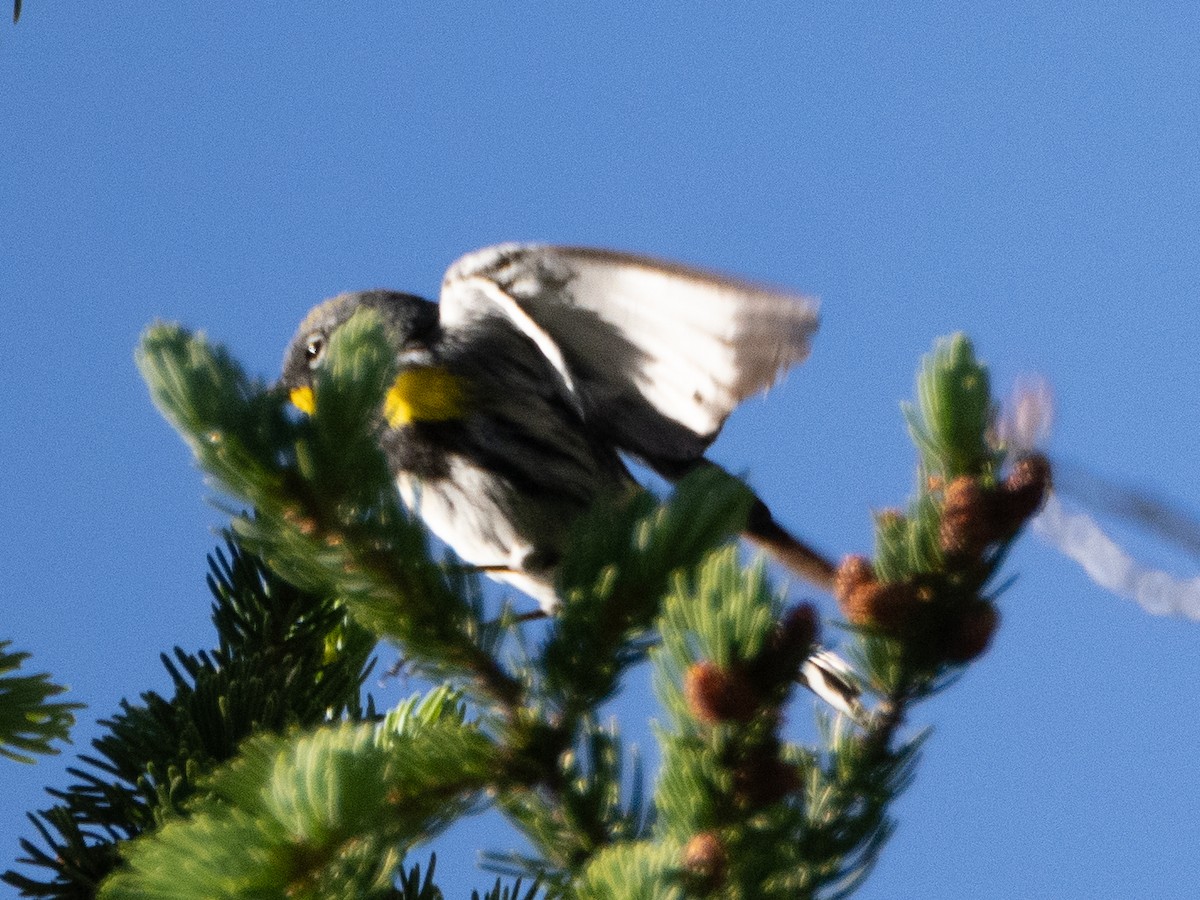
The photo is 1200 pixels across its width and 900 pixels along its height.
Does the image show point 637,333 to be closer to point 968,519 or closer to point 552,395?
point 552,395

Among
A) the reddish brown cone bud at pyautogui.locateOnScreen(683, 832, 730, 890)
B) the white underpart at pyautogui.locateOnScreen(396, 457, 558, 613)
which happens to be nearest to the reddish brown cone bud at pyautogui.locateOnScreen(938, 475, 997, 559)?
the reddish brown cone bud at pyautogui.locateOnScreen(683, 832, 730, 890)

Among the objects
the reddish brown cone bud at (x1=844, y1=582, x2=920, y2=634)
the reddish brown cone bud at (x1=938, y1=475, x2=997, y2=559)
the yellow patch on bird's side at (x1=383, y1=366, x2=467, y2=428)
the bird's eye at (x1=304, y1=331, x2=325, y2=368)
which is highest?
the bird's eye at (x1=304, y1=331, x2=325, y2=368)

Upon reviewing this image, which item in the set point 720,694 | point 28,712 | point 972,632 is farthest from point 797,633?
point 28,712

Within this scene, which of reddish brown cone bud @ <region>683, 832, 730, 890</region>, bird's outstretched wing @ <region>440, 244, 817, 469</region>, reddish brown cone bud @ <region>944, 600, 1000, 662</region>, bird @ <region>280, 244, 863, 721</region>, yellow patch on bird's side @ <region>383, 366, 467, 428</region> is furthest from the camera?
yellow patch on bird's side @ <region>383, 366, 467, 428</region>

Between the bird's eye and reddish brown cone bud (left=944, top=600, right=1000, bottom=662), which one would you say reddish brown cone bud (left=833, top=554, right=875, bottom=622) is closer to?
reddish brown cone bud (left=944, top=600, right=1000, bottom=662)

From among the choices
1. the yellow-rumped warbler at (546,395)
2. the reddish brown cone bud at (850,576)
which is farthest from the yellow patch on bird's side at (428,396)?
the reddish brown cone bud at (850,576)

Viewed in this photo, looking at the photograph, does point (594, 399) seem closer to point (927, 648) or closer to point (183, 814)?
point (183, 814)

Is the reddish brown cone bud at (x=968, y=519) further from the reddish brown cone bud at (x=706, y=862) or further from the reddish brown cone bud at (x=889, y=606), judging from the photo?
the reddish brown cone bud at (x=706, y=862)
